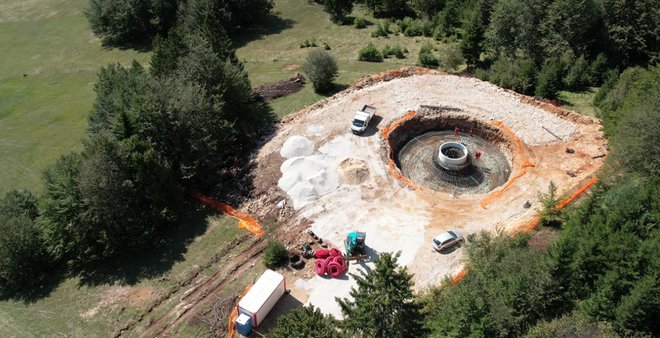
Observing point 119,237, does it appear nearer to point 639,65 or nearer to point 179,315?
point 179,315

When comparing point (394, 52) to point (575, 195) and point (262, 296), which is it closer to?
point (575, 195)

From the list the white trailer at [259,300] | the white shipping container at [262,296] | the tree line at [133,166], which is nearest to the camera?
the white trailer at [259,300]

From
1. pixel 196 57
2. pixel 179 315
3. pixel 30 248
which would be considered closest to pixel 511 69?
pixel 196 57

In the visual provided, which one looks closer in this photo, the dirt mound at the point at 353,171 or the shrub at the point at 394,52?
the dirt mound at the point at 353,171

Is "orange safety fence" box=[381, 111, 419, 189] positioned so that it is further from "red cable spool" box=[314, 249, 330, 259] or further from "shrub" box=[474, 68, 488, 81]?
"shrub" box=[474, 68, 488, 81]

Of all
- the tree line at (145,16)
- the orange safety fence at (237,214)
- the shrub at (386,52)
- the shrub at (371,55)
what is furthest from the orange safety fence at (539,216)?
the tree line at (145,16)

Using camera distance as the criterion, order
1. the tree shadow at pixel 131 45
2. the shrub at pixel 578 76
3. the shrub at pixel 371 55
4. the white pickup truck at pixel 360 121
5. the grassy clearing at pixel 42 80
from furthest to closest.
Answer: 1. the tree shadow at pixel 131 45
2. the shrub at pixel 371 55
3. the grassy clearing at pixel 42 80
4. the shrub at pixel 578 76
5. the white pickup truck at pixel 360 121

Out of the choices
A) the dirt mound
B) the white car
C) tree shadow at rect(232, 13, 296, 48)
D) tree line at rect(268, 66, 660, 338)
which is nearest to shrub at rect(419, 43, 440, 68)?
the dirt mound

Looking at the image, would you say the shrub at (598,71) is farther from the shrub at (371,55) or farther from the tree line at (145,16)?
the tree line at (145,16)
